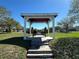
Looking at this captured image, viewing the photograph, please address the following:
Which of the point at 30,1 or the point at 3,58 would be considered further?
the point at 30,1

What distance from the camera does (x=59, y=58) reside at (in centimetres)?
875

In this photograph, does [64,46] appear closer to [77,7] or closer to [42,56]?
[42,56]

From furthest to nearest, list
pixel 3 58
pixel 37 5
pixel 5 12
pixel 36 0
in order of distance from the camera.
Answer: pixel 5 12, pixel 37 5, pixel 36 0, pixel 3 58

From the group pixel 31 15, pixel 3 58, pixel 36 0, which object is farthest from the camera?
pixel 36 0

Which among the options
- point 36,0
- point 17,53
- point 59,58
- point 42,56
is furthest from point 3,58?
point 36,0

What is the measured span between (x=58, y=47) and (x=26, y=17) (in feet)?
18.3

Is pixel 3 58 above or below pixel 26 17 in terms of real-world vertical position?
below

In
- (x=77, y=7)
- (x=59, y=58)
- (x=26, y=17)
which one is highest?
(x=77, y=7)

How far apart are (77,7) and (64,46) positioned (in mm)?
15754

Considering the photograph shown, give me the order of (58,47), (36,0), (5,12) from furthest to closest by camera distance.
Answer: (5,12), (36,0), (58,47)

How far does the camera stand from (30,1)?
2534 centimetres

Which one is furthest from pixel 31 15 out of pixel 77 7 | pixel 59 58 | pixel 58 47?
pixel 77 7

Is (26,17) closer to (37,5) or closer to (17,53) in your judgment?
(17,53)

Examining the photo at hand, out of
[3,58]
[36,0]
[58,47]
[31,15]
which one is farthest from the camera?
[36,0]
